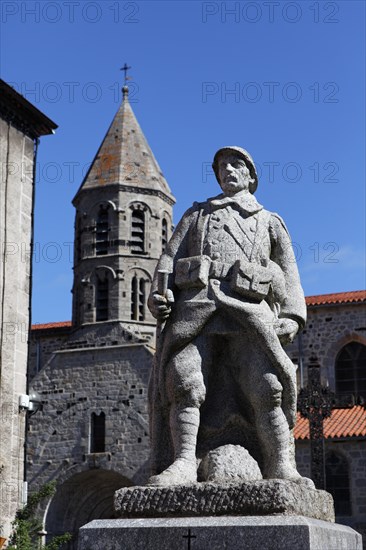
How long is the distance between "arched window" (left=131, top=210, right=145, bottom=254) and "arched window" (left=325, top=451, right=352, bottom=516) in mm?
11820

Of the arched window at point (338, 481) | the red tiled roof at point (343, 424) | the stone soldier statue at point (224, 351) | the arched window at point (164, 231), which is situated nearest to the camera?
the stone soldier statue at point (224, 351)

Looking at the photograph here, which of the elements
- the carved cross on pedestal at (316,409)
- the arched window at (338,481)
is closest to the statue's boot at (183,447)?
the carved cross on pedestal at (316,409)

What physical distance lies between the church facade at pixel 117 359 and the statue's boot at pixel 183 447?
70.4 ft

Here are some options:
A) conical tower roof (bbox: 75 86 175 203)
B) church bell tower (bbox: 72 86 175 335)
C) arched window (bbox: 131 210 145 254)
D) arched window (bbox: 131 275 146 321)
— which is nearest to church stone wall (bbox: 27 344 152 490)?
church bell tower (bbox: 72 86 175 335)

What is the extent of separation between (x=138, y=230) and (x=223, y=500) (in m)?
30.4

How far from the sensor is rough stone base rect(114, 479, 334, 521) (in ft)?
15.9

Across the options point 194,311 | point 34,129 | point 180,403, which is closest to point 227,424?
point 180,403

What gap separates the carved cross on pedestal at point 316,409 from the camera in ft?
71.7

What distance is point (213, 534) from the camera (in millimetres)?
4758

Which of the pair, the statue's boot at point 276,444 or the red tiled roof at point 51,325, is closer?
the statue's boot at point 276,444

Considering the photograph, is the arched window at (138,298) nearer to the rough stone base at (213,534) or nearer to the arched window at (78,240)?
the arched window at (78,240)

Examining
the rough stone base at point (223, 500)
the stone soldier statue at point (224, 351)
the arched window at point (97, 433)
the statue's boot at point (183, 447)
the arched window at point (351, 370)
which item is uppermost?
the arched window at point (351, 370)

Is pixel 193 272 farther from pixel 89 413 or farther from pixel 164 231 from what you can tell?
pixel 164 231

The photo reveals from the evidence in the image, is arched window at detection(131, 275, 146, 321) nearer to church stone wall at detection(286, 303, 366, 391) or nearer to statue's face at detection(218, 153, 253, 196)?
church stone wall at detection(286, 303, 366, 391)
